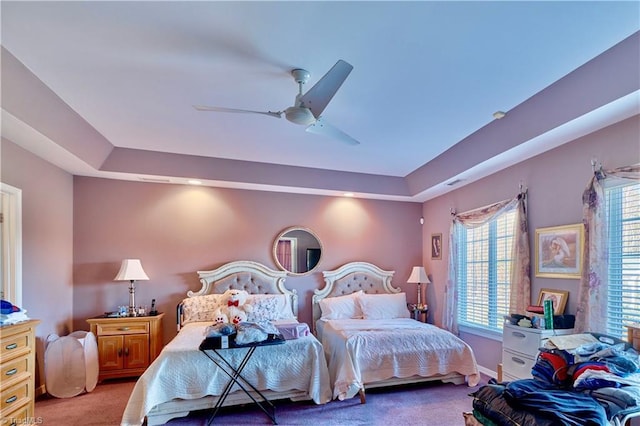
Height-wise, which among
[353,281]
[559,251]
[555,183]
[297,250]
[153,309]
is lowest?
[153,309]

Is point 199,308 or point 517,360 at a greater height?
point 199,308

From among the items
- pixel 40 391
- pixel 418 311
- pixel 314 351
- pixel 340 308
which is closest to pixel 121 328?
pixel 40 391

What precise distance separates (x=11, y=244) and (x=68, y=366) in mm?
1454

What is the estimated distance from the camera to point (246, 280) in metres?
4.93

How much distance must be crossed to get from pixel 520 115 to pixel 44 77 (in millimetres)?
3996

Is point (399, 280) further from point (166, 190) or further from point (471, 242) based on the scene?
point (166, 190)

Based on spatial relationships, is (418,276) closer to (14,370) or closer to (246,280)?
(246,280)

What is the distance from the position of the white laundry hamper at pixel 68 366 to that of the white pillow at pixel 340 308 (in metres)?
2.91

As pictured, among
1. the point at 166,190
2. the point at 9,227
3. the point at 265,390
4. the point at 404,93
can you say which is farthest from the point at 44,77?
the point at 265,390

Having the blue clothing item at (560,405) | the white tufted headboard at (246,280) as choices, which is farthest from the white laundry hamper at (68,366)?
the blue clothing item at (560,405)

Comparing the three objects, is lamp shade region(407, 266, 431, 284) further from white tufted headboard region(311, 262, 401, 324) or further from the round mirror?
the round mirror

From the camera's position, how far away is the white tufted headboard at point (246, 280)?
15.7ft

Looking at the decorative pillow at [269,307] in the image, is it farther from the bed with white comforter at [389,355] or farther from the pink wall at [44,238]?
the pink wall at [44,238]

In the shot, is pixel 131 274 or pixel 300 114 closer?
pixel 300 114
